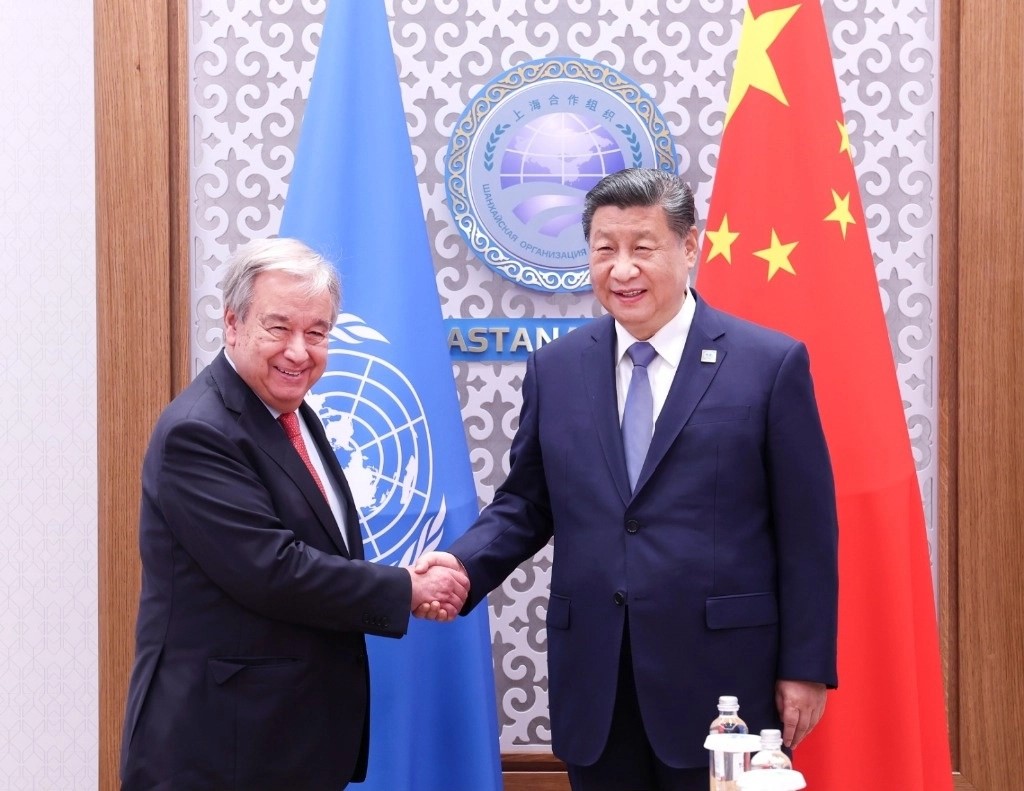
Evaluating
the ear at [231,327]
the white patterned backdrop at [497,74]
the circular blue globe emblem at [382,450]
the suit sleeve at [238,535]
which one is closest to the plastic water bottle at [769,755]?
the suit sleeve at [238,535]

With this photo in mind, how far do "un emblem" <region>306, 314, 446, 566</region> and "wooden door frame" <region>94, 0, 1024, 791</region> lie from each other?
2.22ft

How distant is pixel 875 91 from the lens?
2.77 m

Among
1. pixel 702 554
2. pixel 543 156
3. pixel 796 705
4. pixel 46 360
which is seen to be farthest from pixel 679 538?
pixel 46 360

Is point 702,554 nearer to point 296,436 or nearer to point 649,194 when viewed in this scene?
point 649,194

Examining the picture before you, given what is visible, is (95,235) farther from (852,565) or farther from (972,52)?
(972,52)

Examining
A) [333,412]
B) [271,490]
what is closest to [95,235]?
[333,412]

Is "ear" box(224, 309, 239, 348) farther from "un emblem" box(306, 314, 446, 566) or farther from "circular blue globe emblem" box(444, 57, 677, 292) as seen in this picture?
"circular blue globe emblem" box(444, 57, 677, 292)

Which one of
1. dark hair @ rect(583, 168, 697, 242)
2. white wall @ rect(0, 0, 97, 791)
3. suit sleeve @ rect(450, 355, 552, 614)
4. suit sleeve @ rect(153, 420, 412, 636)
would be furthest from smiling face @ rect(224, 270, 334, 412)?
white wall @ rect(0, 0, 97, 791)

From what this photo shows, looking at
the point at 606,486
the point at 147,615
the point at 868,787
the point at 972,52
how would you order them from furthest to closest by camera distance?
the point at 972,52 → the point at 868,787 → the point at 606,486 → the point at 147,615

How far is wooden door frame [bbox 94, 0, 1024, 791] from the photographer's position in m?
2.72

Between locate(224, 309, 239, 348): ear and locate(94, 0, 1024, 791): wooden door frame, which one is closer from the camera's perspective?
locate(224, 309, 239, 348): ear

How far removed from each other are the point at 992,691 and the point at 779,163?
60.7 inches

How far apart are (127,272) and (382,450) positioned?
97 centimetres

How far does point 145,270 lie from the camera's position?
273cm
